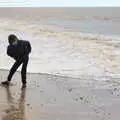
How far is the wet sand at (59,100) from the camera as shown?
9040 millimetres

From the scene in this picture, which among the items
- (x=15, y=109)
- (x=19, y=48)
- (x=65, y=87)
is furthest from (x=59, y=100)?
(x=19, y=48)

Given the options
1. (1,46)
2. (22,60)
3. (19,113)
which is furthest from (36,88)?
(1,46)

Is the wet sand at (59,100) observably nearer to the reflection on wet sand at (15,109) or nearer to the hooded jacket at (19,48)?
the reflection on wet sand at (15,109)

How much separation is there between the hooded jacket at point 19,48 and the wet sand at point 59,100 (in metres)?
0.88

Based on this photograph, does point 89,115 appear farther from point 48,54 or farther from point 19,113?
point 48,54

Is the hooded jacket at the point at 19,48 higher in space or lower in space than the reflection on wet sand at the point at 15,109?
higher

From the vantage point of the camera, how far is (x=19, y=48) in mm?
11898

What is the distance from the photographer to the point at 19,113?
9039mm

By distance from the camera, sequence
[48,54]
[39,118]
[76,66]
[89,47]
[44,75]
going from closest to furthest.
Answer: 1. [39,118]
2. [44,75]
3. [76,66]
4. [48,54]
5. [89,47]

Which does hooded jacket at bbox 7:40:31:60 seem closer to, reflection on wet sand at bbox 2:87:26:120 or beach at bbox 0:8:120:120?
beach at bbox 0:8:120:120

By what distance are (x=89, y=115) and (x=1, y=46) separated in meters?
12.3

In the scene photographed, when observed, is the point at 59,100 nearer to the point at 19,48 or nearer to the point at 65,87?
the point at 65,87

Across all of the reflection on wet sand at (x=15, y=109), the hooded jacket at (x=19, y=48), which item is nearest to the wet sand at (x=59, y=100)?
the reflection on wet sand at (x=15, y=109)

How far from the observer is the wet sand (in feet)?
29.7
